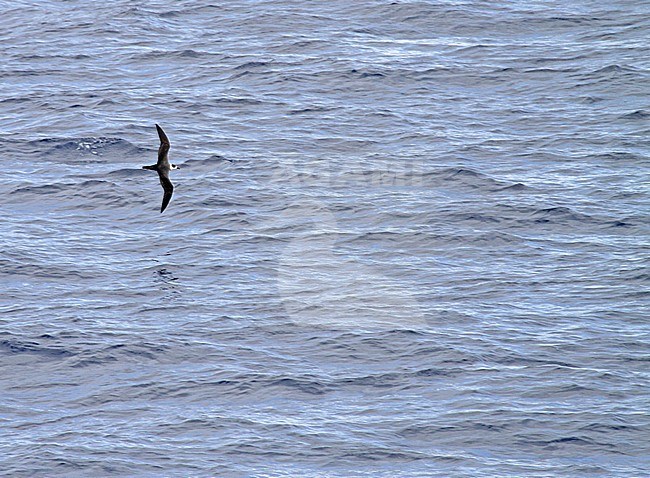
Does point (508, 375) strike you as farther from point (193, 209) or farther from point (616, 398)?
point (193, 209)

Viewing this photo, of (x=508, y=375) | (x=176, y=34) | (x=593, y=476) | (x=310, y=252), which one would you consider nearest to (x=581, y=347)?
(x=508, y=375)

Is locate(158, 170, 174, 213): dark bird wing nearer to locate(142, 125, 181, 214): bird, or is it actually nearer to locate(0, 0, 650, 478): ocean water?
locate(142, 125, 181, 214): bird

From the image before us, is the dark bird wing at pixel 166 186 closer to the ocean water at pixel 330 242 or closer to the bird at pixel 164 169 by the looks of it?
the bird at pixel 164 169

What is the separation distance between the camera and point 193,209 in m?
41.2

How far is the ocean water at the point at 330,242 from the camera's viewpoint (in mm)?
30016

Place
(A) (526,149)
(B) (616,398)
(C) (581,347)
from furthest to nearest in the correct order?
(A) (526,149) < (C) (581,347) < (B) (616,398)

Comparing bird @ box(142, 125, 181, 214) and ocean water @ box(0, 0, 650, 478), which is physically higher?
bird @ box(142, 125, 181, 214)

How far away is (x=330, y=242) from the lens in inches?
1547

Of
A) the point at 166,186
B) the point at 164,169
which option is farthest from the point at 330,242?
the point at 164,169

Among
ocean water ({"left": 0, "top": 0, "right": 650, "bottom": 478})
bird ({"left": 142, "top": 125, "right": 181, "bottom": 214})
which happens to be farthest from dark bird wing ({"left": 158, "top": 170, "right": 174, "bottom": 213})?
ocean water ({"left": 0, "top": 0, "right": 650, "bottom": 478})

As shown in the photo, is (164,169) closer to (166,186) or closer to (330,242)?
(166,186)

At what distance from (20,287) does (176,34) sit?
2166 cm

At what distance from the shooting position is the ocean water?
98.5ft

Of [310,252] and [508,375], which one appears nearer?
[508,375]
